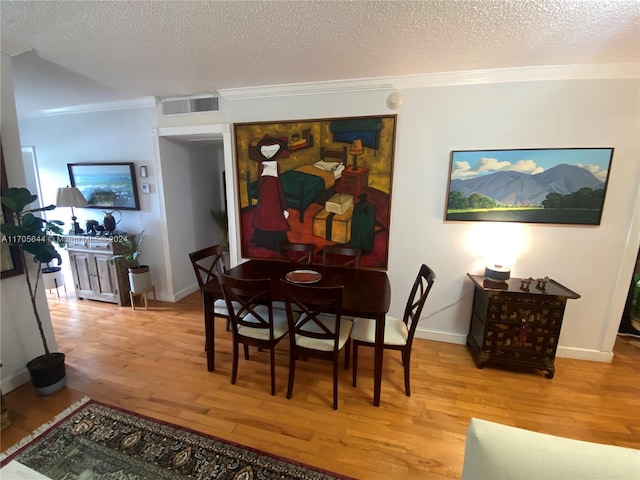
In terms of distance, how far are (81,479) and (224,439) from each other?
2.27 ft

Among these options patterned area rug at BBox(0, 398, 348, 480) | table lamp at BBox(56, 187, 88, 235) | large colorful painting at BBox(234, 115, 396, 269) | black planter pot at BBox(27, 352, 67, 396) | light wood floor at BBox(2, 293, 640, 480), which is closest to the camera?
patterned area rug at BBox(0, 398, 348, 480)

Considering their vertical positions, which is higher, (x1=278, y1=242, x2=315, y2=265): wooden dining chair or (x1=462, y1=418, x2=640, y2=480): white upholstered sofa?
(x1=278, y1=242, x2=315, y2=265): wooden dining chair

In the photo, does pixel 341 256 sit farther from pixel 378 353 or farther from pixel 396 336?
pixel 378 353

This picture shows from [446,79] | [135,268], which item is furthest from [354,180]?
[135,268]

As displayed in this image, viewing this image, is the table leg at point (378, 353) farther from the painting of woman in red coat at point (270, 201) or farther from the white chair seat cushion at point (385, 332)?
the painting of woman in red coat at point (270, 201)

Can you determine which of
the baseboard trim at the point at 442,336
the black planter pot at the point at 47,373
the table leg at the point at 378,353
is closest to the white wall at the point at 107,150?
the black planter pot at the point at 47,373

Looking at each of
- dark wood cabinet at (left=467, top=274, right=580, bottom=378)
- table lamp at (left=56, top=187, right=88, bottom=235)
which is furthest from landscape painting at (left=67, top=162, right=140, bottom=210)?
dark wood cabinet at (left=467, top=274, right=580, bottom=378)

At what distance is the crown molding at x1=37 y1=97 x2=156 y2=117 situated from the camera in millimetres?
3127

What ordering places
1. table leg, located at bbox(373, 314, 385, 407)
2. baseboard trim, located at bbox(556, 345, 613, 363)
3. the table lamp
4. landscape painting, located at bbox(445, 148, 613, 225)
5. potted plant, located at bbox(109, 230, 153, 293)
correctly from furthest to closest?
1. potted plant, located at bbox(109, 230, 153, 293)
2. the table lamp
3. baseboard trim, located at bbox(556, 345, 613, 363)
4. landscape painting, located at bbox(445, 148, 613, 225)
5. table leg, located at bbox(373, 314, 385, 407)

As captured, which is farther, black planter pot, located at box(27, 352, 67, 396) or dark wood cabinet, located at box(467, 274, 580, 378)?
dark wood cabinet, located at box(467, 274, 580, 378)

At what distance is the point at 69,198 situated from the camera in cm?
315

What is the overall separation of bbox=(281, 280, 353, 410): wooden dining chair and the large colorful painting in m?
1.05

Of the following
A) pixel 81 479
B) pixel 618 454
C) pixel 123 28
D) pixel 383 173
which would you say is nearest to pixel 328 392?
pixel 81 479

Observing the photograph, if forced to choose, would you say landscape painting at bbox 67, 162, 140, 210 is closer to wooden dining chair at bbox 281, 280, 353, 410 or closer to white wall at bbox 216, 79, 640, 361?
white wall at bbox 216, 79, 640, 361
